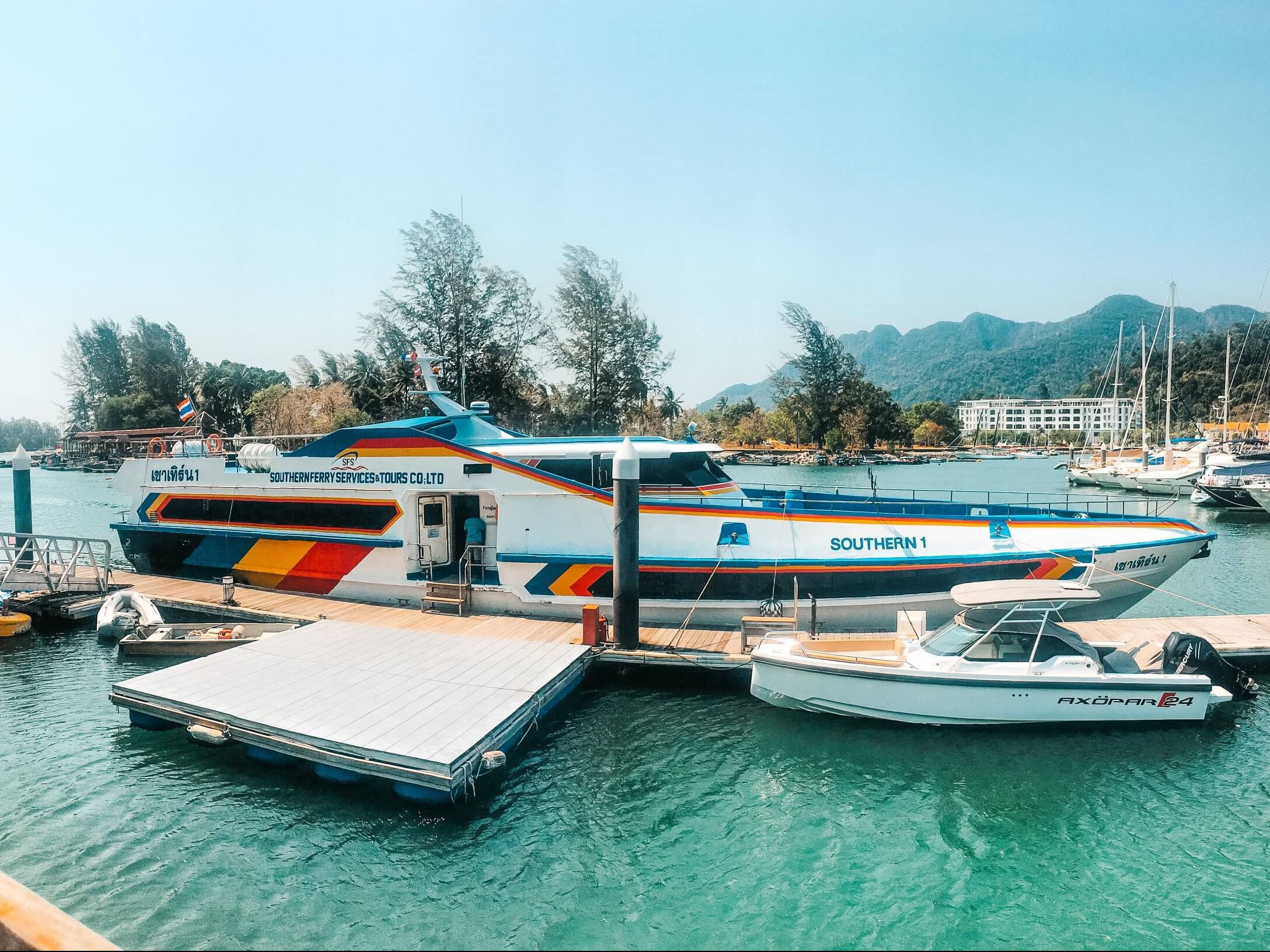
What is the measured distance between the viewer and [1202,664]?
930 cm

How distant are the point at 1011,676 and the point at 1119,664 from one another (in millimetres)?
1591

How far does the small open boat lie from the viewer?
11.9 meters

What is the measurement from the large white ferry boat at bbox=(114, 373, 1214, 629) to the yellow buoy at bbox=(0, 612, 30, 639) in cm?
358

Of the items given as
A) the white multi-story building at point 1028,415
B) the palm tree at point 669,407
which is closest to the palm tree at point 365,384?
the palm tree at point 669,407

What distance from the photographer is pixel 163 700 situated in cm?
875

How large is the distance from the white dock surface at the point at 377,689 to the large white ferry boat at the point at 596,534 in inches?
74.1

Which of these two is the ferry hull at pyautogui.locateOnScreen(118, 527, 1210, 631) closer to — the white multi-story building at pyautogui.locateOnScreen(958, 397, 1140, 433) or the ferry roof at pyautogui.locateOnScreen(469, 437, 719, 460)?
the ferry roof at pyautogui.locateOnScreen(469, 437, 719, 460)

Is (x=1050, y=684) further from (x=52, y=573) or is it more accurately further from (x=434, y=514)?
(x=52, y=573)

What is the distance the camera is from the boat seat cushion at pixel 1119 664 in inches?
357

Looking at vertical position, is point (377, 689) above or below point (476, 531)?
below

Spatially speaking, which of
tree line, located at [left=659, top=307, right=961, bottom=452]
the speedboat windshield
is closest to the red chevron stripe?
the speedboat windshield

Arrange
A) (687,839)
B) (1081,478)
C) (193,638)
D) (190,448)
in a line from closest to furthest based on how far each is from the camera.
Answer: (687,839) < (193,638) < (190,448) < (1081,478)

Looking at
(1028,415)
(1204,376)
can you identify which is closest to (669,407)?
(1204,376)

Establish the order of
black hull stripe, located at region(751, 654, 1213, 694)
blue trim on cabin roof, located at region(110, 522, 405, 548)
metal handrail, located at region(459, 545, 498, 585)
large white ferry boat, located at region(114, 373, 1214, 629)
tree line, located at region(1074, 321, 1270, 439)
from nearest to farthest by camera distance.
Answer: black hull stripe, located at region(751, 654, 1213, 694), large white ferry boat, located at region(114, 373, 1214, 629), metal handrail, located at region(459, 545, 498, 585), blue trim on cabin roof, located at region(110, 522, 405, 548), tree line, located at region(1074, 321, 1270, 439)
